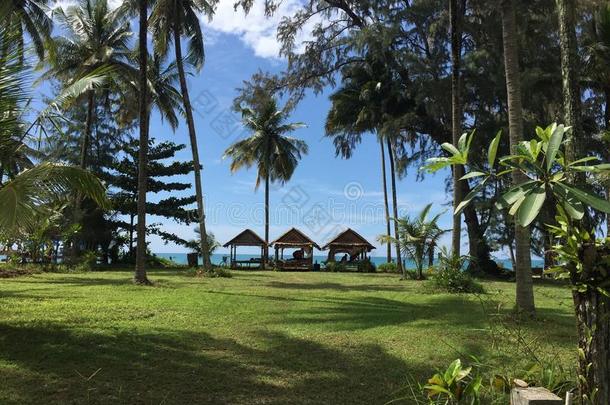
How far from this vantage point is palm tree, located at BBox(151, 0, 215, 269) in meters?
19.1

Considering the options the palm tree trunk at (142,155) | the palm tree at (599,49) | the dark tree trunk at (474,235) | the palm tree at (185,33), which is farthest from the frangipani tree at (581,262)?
the dark tree trunk at (474,235)

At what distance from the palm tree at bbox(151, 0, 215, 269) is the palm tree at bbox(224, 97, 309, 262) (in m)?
13.2

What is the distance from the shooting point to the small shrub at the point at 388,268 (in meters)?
29.6

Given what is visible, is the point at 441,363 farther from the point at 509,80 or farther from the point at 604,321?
the point at 509,80

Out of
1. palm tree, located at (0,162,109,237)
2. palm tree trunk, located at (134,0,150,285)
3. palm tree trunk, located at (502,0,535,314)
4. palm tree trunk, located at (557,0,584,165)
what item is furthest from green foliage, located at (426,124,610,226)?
palm tree trunk, located at (134,0,150,285)

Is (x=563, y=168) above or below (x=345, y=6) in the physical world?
below

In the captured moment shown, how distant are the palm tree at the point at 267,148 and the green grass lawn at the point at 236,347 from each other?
24.7 metres

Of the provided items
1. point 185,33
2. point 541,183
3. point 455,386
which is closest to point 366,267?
point 185,33

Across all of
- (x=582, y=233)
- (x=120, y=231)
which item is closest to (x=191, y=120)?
(x=120, y=231)

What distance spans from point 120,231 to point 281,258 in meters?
10.1

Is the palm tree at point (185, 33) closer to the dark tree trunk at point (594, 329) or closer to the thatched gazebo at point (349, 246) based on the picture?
the thatched gazebo at point (349, 246)

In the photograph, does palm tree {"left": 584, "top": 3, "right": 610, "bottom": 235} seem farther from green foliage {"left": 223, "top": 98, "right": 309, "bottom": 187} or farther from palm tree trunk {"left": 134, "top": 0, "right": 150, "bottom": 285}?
green foliage {"left": 223, "top": 98, "right": 309, "bottom": 187}

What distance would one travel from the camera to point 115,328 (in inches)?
285

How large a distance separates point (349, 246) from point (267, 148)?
342 inches
